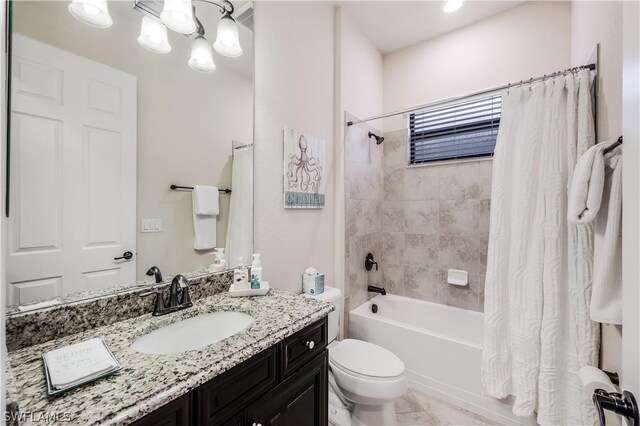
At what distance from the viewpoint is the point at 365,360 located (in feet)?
5.49

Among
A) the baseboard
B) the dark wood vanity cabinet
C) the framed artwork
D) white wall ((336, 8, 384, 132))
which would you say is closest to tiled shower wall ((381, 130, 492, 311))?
white wall ((336, 8, 384, 132))

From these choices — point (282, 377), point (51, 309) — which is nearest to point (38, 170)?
point (51, 309)

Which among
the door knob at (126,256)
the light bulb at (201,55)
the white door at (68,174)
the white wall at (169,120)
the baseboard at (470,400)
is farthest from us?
the baseboard at (470,400)

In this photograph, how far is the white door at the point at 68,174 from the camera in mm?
868

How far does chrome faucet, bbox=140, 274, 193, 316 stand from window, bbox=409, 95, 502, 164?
2.23 metres

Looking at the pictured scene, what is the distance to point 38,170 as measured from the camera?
35.2 inches

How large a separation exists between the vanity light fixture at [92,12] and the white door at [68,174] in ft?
0.49

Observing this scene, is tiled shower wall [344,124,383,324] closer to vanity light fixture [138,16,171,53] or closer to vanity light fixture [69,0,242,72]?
vanity light fixture [69,0,242,72]

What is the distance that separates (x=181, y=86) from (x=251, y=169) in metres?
0.51

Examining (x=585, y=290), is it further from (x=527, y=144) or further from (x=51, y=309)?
(x=51, y=309)

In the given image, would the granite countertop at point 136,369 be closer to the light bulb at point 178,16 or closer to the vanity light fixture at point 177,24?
the vanity light fixture at point 177,24

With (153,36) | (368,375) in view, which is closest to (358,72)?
(153,36)

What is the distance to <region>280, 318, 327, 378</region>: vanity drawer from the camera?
3.33ft

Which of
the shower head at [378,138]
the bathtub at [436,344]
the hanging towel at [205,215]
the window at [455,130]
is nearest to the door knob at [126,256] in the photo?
the hanging towel at [205,215]
